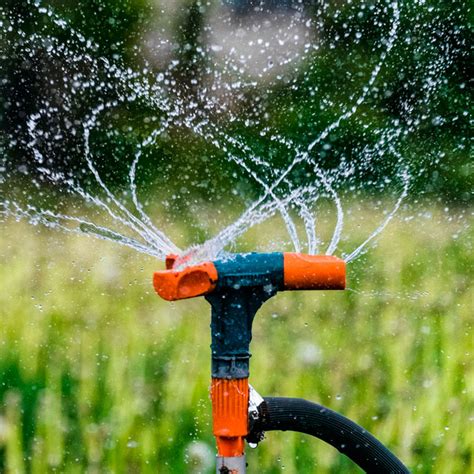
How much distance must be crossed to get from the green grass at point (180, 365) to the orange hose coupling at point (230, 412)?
0.81 metres

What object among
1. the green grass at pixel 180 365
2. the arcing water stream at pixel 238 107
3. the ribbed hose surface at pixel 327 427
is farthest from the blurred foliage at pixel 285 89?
the ribbed hose surface at pixel 327 427

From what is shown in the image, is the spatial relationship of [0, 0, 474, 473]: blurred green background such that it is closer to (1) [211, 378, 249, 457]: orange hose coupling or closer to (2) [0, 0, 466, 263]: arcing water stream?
(2) [0, 0, 466, 263]: arcing water stream

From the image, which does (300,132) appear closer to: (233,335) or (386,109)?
(386,109)

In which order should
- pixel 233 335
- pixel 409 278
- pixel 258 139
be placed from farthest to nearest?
pixel 258 139
pixel 409 278
pixel 233 335

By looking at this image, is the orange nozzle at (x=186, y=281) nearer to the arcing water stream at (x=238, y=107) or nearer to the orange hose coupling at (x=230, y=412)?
the orange hose coupling at (x=230, y=412)

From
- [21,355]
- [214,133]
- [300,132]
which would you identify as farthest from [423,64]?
[21,355]

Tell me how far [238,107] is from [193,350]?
2.13ft

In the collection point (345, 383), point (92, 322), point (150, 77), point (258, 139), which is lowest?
point (345, 383)

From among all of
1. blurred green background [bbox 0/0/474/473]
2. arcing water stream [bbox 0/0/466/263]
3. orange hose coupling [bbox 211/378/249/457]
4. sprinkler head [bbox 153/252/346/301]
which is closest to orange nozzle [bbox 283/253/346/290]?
sprinkler head [bbox 153/252/346/301]

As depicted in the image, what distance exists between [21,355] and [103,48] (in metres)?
0.75

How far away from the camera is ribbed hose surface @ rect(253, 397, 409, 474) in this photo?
1052 millimetres

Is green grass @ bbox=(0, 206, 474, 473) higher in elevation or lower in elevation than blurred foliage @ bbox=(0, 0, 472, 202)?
lower

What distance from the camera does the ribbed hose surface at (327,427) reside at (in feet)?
3.45

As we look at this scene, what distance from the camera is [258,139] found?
7.04 ft
